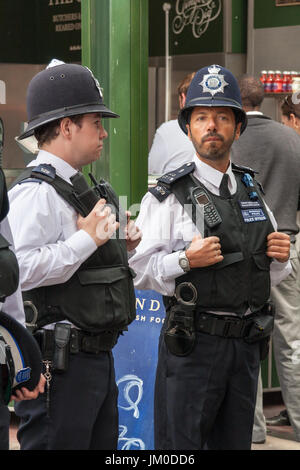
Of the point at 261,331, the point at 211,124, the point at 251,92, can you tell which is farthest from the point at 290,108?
the point at 261,331

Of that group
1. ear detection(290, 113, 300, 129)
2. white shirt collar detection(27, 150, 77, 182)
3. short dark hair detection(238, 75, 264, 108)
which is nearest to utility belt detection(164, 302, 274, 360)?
white shirt collar detection(27, 150, 77, 182)

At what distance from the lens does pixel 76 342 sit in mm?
3160

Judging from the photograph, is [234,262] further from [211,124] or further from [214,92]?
[214,92]

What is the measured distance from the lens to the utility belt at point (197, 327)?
3523 millimetres

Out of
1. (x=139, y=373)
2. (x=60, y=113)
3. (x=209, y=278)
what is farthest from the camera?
(x=139, y=373)

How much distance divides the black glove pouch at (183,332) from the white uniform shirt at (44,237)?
22.5 inches

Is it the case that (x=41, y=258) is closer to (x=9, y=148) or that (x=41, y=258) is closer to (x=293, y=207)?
(x=293, y=207)

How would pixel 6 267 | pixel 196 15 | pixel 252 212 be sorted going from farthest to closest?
pixel 196 15, pixel 252 212, pixel 6 267

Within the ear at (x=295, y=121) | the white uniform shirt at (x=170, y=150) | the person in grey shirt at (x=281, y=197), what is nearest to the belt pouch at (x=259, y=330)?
the person in grey shirt at (x=281, y=197)

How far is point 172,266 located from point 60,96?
0.76 meters

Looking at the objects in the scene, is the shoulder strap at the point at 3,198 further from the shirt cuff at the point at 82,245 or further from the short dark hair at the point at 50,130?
the short dark hair at the point at 50,130

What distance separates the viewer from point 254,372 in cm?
365

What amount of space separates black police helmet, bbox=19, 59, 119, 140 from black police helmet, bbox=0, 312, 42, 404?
0.76 meters
